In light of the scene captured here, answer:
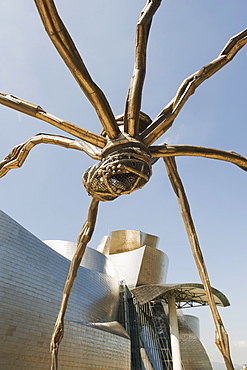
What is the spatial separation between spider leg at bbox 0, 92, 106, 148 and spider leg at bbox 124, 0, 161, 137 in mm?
568

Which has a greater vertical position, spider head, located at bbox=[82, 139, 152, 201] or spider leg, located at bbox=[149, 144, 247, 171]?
spider leg, located at bbox=[149, 144, 247, 171]

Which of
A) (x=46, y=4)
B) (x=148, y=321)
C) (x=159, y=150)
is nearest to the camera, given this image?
(x=46, y=4)

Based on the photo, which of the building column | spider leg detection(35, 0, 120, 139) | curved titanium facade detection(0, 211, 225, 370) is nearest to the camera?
spider leg detection(35, 0, 120, 139)

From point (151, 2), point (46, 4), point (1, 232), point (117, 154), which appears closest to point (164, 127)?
point (117, 154)

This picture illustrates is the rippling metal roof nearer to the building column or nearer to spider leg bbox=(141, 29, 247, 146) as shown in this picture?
the building column

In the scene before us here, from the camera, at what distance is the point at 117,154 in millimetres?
3750

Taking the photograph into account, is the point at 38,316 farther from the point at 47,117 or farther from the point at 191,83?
the point at 191,83

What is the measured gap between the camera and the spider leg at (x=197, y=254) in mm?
4453

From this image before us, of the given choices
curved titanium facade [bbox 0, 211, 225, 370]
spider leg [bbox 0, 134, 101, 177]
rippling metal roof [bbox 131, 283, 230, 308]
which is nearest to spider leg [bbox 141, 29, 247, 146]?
spider leg [bbox 0, 134, 101, 177]

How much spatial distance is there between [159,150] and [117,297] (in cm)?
2814

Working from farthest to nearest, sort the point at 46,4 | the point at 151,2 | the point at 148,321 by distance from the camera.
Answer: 1. the point at 148,321
2. the point at 151,2
3. the point at 46,4

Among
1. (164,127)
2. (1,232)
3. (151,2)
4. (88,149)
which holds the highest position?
(1,232)

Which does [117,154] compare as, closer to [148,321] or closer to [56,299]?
[56,299]

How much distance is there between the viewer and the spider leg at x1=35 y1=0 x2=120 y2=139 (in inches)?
126
